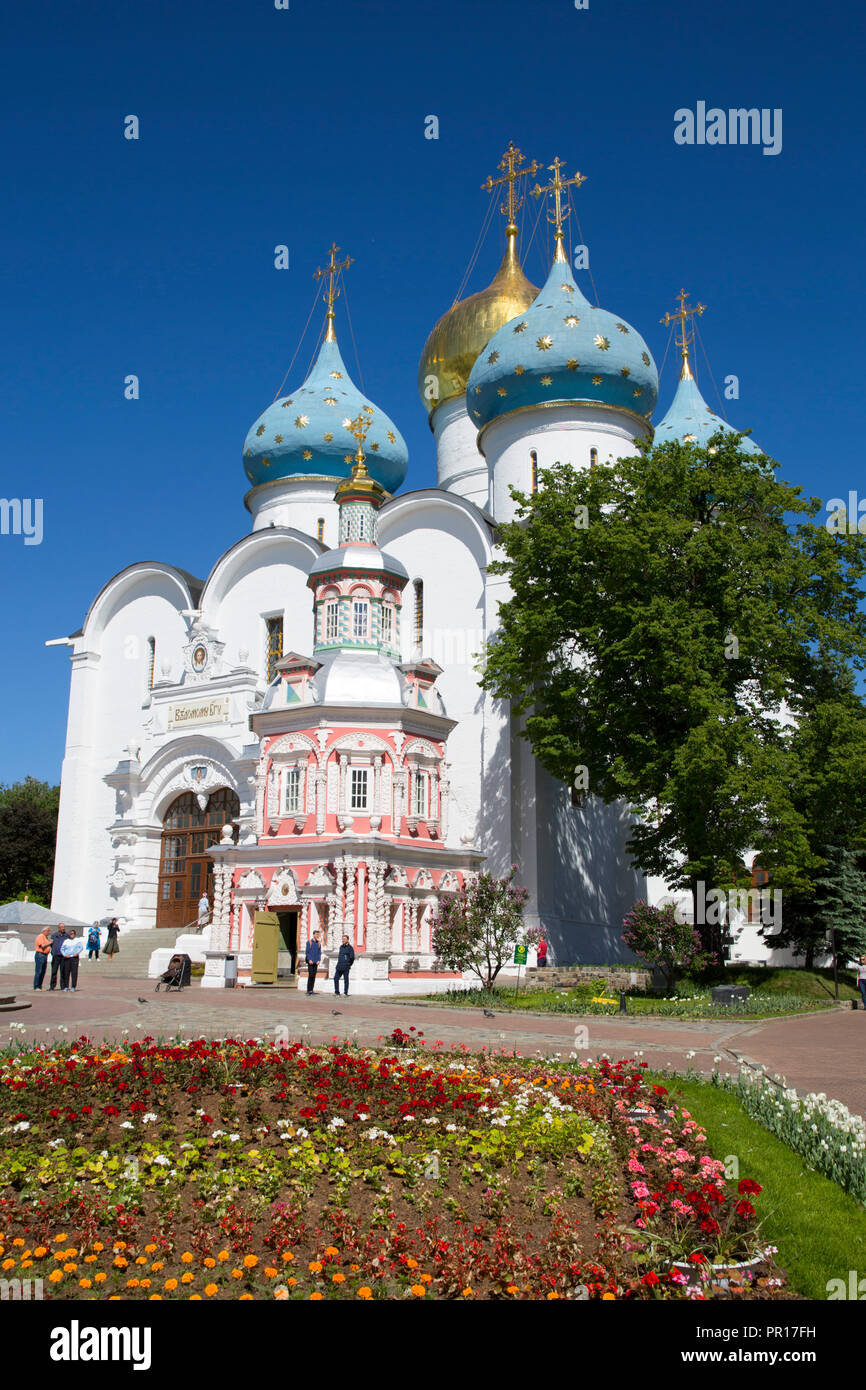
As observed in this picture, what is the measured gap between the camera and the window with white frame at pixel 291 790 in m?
22.3

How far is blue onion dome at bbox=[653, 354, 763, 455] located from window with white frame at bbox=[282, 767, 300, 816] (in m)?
17.7

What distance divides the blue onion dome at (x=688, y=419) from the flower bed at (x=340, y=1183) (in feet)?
95.8

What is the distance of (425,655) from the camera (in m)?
27.9

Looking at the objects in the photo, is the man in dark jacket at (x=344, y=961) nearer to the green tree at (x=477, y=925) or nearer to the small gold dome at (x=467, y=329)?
the green tree at (x=477, y=925)

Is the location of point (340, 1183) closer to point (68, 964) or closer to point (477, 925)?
point (477, 925)

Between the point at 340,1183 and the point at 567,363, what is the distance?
2415 centimetres

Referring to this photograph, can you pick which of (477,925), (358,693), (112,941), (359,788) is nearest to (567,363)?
(358,693)

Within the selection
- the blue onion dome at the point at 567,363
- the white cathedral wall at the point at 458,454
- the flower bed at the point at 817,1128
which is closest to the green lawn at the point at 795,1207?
the flower bed at the point at 817,1128

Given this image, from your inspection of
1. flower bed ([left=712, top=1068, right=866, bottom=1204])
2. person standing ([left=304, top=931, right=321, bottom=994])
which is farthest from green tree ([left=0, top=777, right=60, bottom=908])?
flower bed ([left=712, top=1068, right=866, bottom=1204])

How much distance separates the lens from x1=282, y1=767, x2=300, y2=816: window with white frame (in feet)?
73.0

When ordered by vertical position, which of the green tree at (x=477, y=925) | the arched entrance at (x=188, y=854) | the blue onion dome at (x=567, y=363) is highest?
the blue onion dome at (x=567, y=363)
